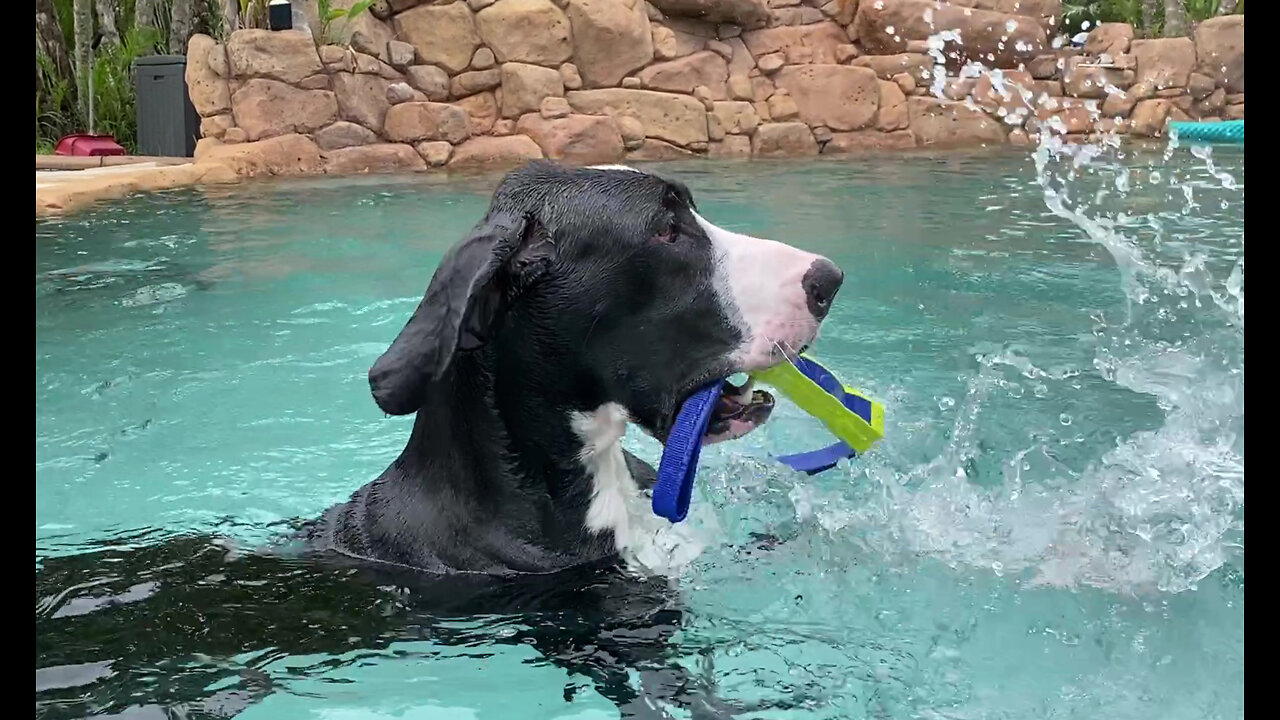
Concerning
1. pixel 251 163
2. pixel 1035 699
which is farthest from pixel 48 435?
pixel 251 163

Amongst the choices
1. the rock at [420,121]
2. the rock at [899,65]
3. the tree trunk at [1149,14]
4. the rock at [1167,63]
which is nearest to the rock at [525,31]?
the rock at [420,121]

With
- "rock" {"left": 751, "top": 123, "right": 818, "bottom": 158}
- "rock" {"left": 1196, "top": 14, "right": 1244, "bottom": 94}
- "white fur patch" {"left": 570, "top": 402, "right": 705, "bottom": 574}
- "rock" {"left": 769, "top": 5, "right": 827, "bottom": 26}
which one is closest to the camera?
"white fur patch" {"left": 570, "top": 402, "right": 705, "bottom": 574}

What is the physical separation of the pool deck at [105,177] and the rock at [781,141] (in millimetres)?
5609

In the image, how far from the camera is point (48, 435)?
451 centimetres

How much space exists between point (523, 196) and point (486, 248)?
0.19 metres

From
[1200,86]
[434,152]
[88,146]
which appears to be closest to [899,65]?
[1200,86]

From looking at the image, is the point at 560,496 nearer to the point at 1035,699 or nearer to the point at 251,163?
the point at 1035,699

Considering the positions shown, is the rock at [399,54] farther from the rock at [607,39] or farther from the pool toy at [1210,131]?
the pool toy at [1210,131]

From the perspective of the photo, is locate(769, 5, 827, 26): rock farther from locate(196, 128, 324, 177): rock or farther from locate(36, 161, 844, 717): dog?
locate(36, 161, 844, 717): dog

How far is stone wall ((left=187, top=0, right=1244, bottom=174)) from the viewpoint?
1191 cm

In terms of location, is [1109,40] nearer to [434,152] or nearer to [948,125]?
[948,125]

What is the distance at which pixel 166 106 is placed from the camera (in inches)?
506

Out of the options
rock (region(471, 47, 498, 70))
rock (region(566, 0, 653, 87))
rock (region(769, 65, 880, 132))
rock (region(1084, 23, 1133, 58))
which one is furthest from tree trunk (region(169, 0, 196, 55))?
rock (region(1084, 23, 1133, 58))

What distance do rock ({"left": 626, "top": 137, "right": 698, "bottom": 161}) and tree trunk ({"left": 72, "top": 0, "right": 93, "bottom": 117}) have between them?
6487 millimetres
